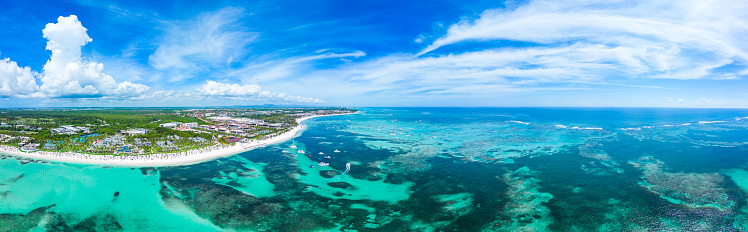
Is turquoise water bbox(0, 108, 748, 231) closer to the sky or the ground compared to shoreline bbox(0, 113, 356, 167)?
closer to the ground

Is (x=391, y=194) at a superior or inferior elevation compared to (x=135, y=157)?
inferior

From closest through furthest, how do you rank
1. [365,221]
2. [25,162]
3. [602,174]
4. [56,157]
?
[365,221]
[602,174]
[25,162]
[56,157]

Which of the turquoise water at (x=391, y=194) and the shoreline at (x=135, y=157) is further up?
the shoreline at (x=135, y=157)

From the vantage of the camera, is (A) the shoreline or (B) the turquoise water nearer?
(B) the turquoise water

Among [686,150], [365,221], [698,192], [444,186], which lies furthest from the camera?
[686,150]

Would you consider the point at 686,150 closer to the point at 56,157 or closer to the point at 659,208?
the point at 659,208

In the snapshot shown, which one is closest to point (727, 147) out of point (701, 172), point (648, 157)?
point (648, 157)

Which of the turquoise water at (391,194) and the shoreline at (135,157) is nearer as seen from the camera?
the turquoise water at (391,194)

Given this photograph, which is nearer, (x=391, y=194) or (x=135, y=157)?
(x=391, y=194)
